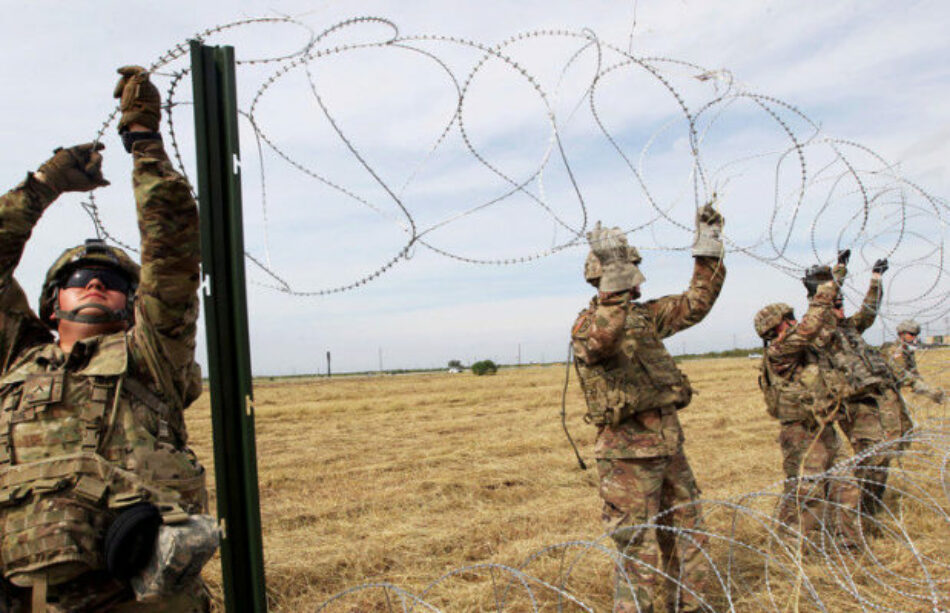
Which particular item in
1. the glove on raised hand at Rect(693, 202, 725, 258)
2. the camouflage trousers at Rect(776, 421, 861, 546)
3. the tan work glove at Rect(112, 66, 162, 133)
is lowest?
the camouflage trousers at Rect(776, 421, 861, 546)

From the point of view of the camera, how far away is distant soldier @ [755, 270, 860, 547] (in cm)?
658

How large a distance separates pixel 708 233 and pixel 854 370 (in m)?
3.30

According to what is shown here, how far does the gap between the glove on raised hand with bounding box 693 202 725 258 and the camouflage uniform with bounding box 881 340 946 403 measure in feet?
9.02

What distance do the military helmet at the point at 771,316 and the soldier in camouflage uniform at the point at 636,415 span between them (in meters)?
2.69

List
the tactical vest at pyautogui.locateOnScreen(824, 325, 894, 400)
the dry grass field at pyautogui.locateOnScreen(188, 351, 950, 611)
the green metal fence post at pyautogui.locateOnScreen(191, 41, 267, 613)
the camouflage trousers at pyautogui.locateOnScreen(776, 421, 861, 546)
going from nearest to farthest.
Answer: the green metal fence post at pyautogui.locateOnScreen(191, 41, 267, 613) < the dry grass field at pyautogui.locateOnScreen(188, 351, 950, 611) < the camouflage trousers at pyautogui.locateOnScreen(776, 421, 861, 546) < the tactical vest at pyautogui.locateOnScreen(824, 325, 894, 400)

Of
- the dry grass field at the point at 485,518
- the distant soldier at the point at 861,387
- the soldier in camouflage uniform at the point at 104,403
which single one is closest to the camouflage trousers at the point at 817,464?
the distant soldier at the point at 861,387

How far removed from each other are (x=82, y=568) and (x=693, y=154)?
4122mm

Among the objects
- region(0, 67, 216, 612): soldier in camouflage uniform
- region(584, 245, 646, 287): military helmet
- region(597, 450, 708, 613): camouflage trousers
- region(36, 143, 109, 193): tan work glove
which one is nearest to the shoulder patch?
region(584, 245, 646, 287): military helmet

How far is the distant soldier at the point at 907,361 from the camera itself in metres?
7.23

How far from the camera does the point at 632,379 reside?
4547 millimetres

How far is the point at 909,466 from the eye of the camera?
9.45m

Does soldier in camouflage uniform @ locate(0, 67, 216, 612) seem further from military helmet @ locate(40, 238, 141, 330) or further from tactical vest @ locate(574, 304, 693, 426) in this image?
tactical vest @ locate(574, 304, 693, 426)

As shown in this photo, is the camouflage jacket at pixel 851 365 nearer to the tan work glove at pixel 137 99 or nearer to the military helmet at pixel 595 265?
the military helmet at pixel 595 265

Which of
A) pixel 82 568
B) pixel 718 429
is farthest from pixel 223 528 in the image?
pixel 718 429
